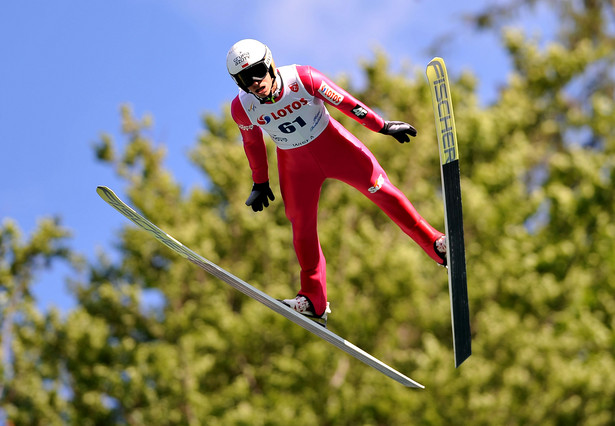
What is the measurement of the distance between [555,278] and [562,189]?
8.08 ft

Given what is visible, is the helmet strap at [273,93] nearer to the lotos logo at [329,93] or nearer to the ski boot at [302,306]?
the lotos logo at [329,93]

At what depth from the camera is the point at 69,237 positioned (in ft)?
66.3

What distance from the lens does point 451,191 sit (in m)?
4.48

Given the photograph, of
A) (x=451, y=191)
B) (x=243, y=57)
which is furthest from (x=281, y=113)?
(x=451, y=191)

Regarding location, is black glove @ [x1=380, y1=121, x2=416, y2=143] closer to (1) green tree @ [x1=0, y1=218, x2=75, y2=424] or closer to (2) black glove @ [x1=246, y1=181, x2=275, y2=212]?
(2) black glove @ [x1=246, y1=181, x2=275, y2=212]

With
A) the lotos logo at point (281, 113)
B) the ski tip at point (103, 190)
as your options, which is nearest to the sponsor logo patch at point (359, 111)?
the lotos logo at point (281, 113)

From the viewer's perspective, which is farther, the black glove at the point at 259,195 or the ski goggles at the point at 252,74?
the black glove at the point at 259,195

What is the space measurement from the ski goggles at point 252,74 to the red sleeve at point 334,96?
27 centimetres

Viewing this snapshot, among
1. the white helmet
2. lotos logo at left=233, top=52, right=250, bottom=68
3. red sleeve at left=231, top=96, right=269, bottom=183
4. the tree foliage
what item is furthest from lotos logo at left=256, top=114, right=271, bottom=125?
Result: the tree foliage

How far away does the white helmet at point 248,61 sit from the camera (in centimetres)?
399

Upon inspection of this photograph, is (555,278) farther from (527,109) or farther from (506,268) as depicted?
(527,109)

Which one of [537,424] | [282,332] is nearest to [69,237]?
[282,332]

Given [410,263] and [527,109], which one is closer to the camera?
[410,263]

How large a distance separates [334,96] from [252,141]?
565 millimetres
